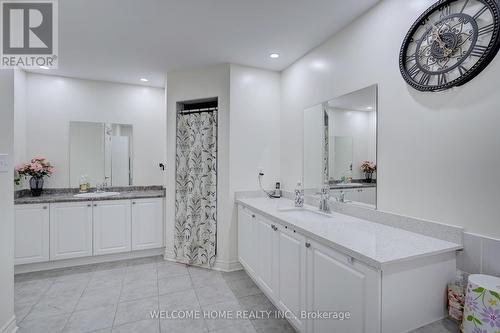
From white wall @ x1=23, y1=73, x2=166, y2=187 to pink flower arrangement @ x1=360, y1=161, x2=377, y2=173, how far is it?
10.5ft

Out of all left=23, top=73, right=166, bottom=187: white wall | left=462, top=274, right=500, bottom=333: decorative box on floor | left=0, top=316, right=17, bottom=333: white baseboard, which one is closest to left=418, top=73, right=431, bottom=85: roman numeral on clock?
left=462, top=274, right=500, bottom=333: decorative box on floor

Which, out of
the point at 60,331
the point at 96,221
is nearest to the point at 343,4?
the point at 60,331

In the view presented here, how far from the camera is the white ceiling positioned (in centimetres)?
197

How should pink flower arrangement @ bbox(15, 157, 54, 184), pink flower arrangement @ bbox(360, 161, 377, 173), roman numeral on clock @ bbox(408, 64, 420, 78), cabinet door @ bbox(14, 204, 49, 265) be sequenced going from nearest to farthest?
roman numeral on clock @ bbox(408, 64, 420, 78) → pink flower arrangement @ bbox(360, 161, 377, 173) → cabinet door @ bbox(14, 204, 49, 265) → pink flower arrangement @ bbox(15, 157, 54, 184)

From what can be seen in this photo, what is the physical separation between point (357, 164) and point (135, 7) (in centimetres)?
228

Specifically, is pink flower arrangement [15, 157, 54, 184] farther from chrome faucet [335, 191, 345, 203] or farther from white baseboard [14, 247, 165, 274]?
chrome faucet [335, 191, 345, 203]

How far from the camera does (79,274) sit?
2.97 metres

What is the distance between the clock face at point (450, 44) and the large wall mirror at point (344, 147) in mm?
361

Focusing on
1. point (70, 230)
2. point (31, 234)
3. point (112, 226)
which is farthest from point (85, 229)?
point (31, 234)

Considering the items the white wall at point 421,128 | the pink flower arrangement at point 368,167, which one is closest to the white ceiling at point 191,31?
the white wall at point 421,128

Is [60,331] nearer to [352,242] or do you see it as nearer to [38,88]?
[352,242]

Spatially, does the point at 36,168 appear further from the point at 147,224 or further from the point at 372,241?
the point at 372,241

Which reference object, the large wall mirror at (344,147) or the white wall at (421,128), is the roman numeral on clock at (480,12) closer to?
the white wall at (421,128)

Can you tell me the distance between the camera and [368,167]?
2.00 metres
